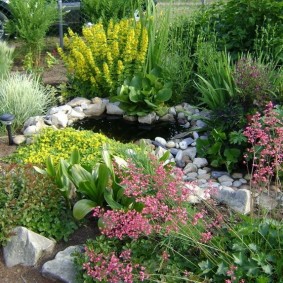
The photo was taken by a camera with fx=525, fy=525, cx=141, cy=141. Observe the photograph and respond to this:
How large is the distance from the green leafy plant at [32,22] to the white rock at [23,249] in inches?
184

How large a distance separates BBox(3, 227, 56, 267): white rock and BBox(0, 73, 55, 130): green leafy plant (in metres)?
2.39

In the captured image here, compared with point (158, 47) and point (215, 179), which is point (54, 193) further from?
point (158, 47)

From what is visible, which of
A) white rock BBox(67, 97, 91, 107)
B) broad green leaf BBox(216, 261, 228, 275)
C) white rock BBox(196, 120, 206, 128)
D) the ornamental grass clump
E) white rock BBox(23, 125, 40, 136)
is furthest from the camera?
white rock BBox(67, 97, 91, 107)

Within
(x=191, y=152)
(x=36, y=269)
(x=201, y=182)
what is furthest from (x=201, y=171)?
(x=36, y=269)

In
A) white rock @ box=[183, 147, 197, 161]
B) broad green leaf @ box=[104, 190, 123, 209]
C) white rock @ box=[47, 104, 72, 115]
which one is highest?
broad green leaf @ box=[104, 190, 123, 209]

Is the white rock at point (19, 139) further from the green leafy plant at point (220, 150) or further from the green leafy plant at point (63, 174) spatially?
the green leafy plant at point (220, 150)

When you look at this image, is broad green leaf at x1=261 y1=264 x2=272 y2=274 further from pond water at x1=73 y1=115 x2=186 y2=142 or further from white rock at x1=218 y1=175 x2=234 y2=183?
pond water at x1=73 y1=115 x2=186 y2=142

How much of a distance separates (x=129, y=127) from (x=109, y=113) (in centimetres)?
42

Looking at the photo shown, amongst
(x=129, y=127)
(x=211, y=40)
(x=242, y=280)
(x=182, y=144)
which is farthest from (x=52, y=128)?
(x=242, y=280)

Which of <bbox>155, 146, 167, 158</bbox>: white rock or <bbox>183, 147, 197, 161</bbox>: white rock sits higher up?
<bbox>155, 146, 167, 158</bbox>: white rock

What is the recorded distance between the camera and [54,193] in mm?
3963

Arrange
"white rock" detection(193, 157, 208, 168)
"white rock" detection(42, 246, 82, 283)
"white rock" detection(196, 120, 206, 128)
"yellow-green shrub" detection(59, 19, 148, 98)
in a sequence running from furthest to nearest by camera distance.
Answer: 1. "yellow-green shrub" detection(59, 19, 148, 98)
2. "white rock" detection(196, 120, 206, 128)
3. "white rock" detection(193, 157, 208, 168)
4. "white rock" detection(42, 246, 82, 283)

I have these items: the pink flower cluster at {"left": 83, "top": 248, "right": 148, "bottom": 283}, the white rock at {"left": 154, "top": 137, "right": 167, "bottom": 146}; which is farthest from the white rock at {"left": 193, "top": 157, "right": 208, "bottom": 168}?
the pink flower cluster at {"left": 83, "top": 248, "right": 148, "bottom": 283}

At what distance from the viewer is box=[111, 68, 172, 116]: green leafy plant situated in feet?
19.4
